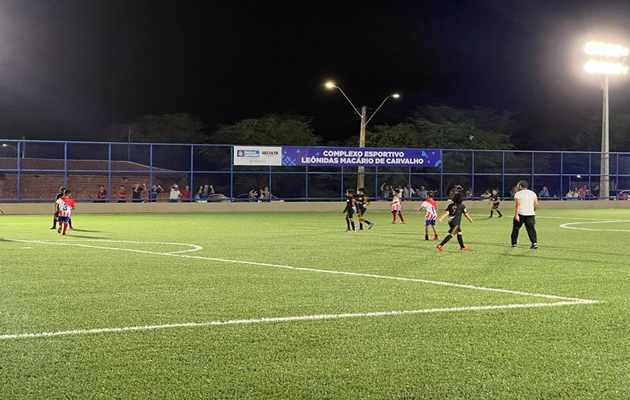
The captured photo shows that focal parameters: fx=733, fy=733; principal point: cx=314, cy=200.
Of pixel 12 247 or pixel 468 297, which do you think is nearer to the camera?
pixel 468 297

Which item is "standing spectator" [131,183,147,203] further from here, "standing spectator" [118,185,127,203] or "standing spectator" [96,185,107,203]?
"standing spectator" [96,185,107,203]

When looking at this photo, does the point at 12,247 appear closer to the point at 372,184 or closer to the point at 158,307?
the point at 158,307

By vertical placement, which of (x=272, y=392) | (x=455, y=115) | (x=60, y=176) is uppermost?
(x=455, y=115)

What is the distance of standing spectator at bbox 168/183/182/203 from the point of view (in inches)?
1471

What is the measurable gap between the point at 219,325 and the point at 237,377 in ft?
6.31

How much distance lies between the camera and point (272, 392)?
4.97 metres

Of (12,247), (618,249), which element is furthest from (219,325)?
(618,249)

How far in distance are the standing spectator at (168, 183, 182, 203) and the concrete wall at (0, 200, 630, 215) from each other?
1.80 feet

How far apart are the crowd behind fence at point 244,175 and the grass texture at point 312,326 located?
22.8 meters

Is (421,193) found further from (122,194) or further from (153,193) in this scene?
(122,194)

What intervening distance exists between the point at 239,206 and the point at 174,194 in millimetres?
3386

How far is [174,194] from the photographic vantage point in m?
37.8

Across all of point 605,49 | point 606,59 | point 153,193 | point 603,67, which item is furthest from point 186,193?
point 605,49

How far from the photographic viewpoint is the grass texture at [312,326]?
17.0ft
